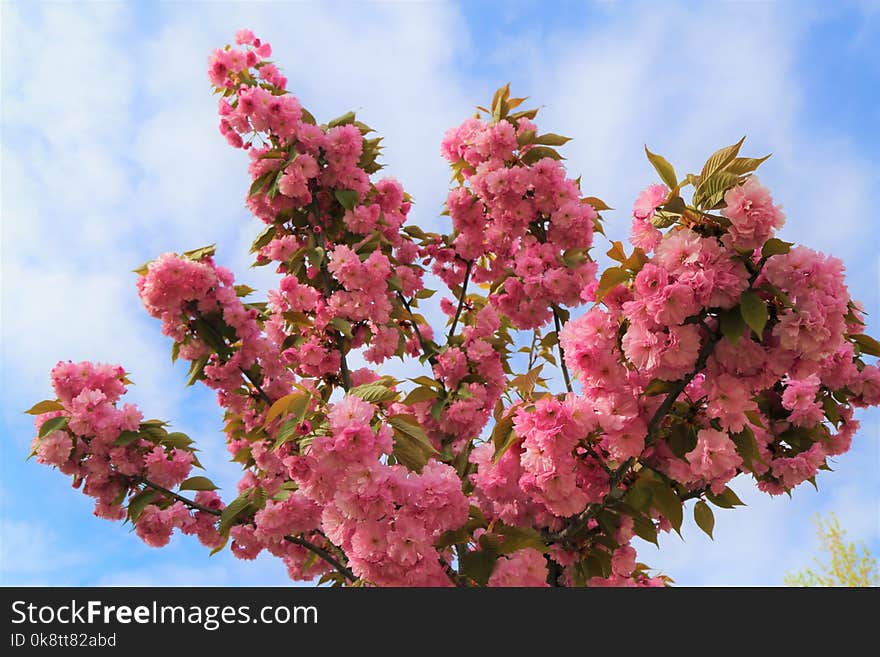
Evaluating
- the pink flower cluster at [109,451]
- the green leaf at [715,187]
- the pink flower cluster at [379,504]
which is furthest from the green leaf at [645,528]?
the pink flower cluster at [109,451]

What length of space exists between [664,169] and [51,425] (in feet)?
10.4

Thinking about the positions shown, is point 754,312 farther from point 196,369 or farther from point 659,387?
point 196,369

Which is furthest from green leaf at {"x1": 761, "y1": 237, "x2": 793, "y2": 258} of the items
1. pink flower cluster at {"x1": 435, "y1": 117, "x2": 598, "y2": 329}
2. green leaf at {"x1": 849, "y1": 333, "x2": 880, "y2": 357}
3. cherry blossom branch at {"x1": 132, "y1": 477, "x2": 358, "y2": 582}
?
cherry blossom branch at {"x1": 132, "y1": 477, "x2": 358, "y2": 582}

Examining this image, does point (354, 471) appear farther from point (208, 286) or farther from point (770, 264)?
point (208, 286)

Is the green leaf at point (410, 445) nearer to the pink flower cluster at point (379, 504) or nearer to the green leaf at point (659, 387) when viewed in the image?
the pink flower cluster at point (379, 504)

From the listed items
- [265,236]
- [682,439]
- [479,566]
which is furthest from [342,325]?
[682,439]

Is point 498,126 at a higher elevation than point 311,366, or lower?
higher

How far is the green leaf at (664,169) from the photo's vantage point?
207 cm

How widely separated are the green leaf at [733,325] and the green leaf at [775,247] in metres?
0.18

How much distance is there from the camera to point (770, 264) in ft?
6.37

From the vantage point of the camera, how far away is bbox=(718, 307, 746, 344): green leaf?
1919mm

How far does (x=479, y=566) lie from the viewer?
90.1 inches

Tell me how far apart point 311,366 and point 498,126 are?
182 cm
